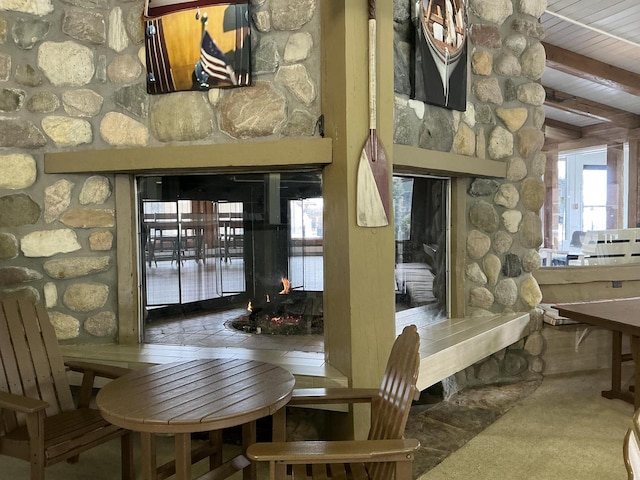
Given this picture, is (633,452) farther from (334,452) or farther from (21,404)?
(21,404)

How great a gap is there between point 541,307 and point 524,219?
754mm

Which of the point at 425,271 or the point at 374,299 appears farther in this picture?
the point at 425,271

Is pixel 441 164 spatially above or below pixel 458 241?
above

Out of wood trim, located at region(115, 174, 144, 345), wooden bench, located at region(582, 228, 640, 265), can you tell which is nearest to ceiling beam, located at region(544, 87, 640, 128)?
wooden bench, located at region(582, 228, 640, 265)

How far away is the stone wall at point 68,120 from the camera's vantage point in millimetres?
2807

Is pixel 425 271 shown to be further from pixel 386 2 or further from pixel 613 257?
pixel 613 257

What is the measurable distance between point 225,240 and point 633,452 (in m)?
2.40

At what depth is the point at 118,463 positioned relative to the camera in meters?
2.68

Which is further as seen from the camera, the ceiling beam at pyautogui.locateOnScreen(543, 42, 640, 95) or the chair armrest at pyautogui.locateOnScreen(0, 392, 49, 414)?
the ceiling beam at pyautogui.locateOnScreen(543, 42, 640, 95)

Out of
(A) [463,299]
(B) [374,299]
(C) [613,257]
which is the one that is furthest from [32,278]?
(C) [613,257]

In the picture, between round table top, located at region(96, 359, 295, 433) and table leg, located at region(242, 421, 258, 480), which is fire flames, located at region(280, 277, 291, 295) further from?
table leg, located at region(242, 421, 258, 480)

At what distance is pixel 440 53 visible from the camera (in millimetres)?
3088

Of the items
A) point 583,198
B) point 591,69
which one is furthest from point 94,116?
point 583,198

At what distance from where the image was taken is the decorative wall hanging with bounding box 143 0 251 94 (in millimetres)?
2633
